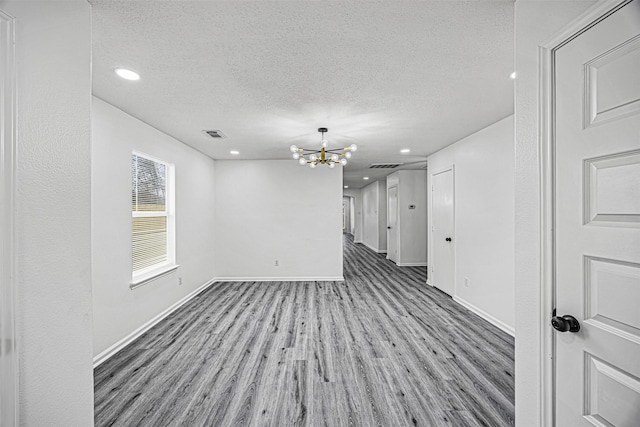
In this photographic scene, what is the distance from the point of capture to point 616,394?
3.29 ft

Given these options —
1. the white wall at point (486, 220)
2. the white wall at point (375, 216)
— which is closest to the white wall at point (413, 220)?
the white wall at point (375, 216)

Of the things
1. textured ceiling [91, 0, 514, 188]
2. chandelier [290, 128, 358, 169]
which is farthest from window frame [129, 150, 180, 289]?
chandelier [290, 128, 358, 169]

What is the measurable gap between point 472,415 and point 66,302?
8.12 feet

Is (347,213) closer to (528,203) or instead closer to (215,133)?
(215,133)

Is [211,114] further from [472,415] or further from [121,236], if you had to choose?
[472,415]

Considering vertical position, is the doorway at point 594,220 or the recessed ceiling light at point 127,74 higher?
the recessed ceiling light at point 127,74

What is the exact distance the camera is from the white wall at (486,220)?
323 cm

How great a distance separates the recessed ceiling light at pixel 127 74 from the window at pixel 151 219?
1273 millimetres

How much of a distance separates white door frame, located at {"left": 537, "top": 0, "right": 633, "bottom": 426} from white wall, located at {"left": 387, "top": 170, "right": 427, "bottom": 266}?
6098 mm

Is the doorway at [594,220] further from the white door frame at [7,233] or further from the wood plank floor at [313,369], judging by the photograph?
the white door frame at [7,233]

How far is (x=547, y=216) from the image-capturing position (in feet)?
4.08

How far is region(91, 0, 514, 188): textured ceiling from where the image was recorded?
4.93 feet

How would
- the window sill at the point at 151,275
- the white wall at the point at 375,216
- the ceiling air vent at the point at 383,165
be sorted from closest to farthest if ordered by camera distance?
1. the window sill at the point at 151,275
2. the ceiling air vent at the point at 383,165
3. the white wall at the point at 375,216

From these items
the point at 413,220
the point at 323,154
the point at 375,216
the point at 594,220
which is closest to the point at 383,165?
the point at 413,220
